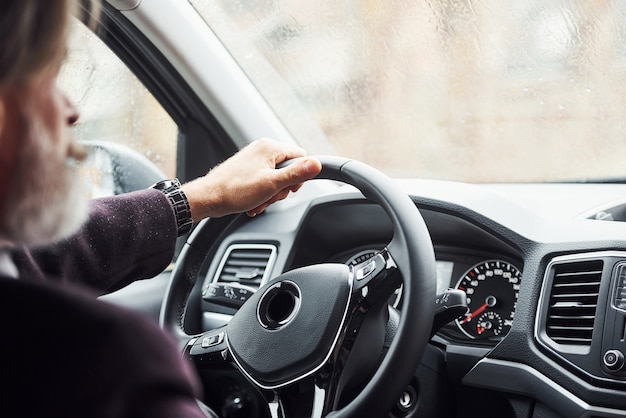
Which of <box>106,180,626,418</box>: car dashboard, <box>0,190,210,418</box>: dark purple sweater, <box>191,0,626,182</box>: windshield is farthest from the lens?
<box>191,0,626,182</box>: windshield

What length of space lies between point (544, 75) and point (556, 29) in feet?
0.36

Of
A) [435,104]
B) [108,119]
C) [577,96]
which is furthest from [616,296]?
[108,119]

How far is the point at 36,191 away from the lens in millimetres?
604

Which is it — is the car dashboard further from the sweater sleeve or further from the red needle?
the sweater sleeve

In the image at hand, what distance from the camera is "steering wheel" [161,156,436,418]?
49.5 inches

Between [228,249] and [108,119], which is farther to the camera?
[108,119]

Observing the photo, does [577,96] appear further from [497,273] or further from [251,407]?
[251,407]

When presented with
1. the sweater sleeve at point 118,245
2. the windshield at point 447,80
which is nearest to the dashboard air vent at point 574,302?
the windshield at point 447,80

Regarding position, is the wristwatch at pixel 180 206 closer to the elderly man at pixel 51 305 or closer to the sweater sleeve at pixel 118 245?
the sweater sleeve at pixel 118 245

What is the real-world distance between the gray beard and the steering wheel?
729 mm

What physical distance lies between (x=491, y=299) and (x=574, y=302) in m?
0.20

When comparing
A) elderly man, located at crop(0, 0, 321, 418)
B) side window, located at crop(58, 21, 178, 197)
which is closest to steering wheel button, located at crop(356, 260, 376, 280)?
elderly man, located at crop(0, 0, 321, 418)

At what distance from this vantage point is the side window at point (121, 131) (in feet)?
7.09

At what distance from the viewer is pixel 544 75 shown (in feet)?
6.45
